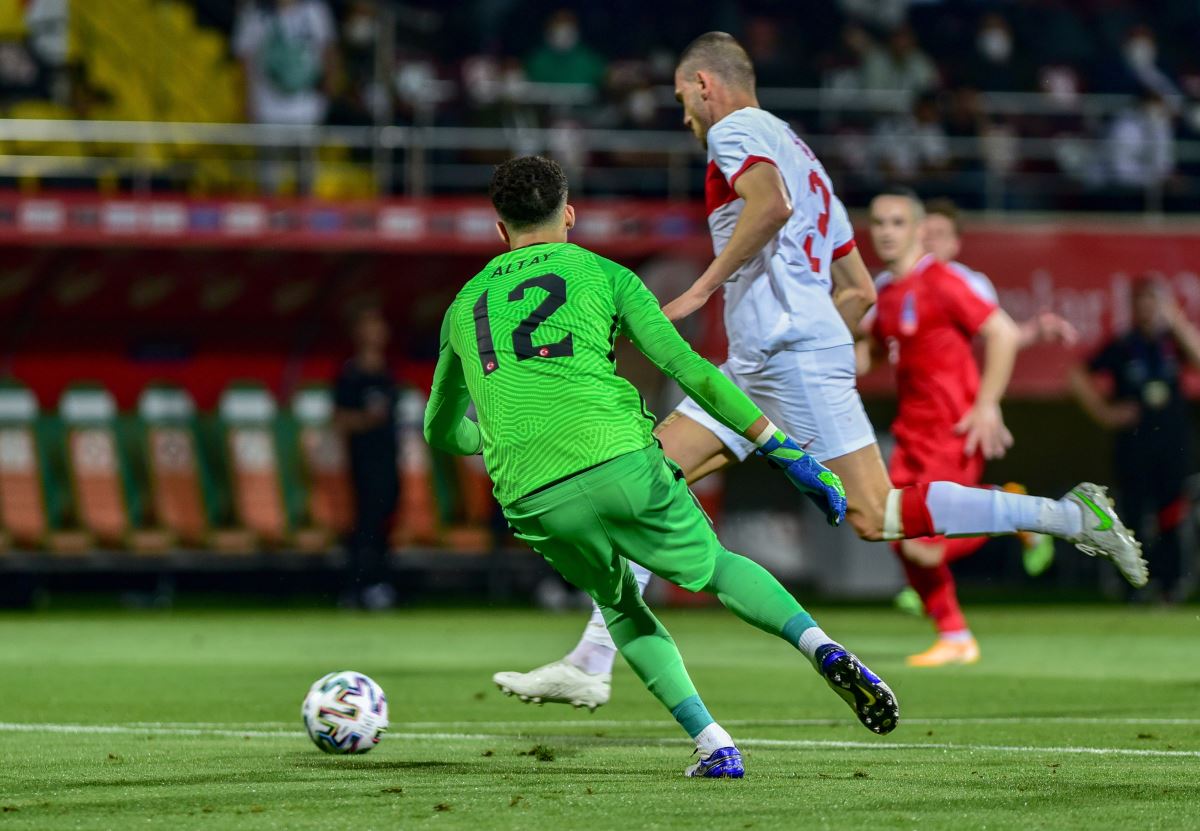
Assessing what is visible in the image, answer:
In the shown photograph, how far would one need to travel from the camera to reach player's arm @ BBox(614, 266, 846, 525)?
5879 millimetres

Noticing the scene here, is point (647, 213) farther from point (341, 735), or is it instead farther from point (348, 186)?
point (341, 735)

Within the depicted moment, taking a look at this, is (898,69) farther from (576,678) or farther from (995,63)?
(576,678)

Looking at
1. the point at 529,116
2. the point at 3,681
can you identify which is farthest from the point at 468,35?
the point at 3,681

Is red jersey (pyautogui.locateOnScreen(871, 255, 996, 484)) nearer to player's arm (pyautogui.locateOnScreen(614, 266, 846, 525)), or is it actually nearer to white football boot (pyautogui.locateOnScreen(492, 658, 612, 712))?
white football boot (pyautogui.locateOnScreen(492, 658, 612, 712))

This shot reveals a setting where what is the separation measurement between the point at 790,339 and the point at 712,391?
6.65 ft

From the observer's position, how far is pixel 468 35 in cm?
2086

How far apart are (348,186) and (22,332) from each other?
301 centimetres

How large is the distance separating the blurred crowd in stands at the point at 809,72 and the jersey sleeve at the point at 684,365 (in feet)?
37.8

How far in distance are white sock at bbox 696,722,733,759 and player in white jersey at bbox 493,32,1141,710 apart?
4.54 feet

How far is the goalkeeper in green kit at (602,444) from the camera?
5.95m

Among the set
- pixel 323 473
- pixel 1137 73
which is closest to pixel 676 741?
pixel 323 473

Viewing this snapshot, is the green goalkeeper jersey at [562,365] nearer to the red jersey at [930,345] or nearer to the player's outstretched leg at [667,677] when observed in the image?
the player's outstretched leg at [667,677]

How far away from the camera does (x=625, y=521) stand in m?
5.99

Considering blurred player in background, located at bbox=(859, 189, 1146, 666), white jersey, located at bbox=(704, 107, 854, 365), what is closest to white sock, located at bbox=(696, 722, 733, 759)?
white jersey, located at bbox=(704, 107, 854, 365)
